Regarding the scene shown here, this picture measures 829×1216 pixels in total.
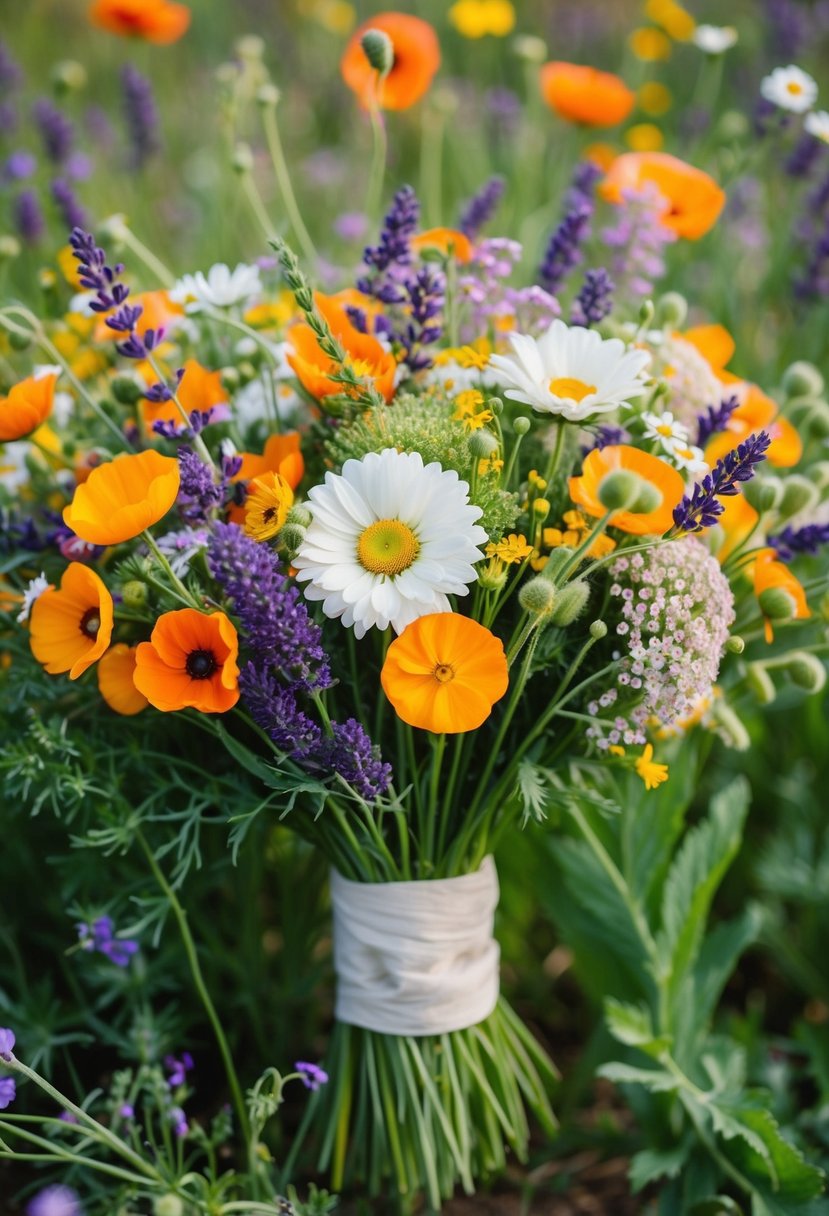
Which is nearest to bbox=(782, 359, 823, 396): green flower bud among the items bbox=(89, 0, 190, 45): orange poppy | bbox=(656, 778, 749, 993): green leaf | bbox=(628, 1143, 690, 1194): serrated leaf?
bbox=(656, 778, 749, 993): green leaf

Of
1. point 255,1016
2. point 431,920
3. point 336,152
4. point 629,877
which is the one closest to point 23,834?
point 255,1016

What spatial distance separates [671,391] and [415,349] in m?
0.23

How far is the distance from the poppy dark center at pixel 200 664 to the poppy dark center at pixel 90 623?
96 millimetres

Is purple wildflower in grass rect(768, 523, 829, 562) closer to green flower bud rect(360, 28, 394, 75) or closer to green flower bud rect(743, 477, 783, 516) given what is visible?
green flower bud rect(743, 477, 783, 516)

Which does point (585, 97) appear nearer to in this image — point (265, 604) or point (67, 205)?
point (67, 205)

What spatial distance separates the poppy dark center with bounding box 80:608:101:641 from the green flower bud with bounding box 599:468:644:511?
39cm

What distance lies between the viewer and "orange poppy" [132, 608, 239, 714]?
30.6 inches

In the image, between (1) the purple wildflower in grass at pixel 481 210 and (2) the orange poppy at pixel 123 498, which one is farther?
(1) the purple wildflower in grass at pixel 481 210

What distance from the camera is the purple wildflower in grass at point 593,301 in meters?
0.94

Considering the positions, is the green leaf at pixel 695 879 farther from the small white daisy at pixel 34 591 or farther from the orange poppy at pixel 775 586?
the small white daisy at pixel 34 591

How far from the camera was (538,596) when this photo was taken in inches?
28.9

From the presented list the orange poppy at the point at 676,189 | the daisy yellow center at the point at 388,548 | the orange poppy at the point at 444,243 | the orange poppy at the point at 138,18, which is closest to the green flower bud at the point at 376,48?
the orange poppy at the point at 444,243

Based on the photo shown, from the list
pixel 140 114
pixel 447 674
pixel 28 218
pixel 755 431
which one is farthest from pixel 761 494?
pixel 140 114

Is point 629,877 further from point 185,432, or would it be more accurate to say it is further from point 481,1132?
point 185,432
